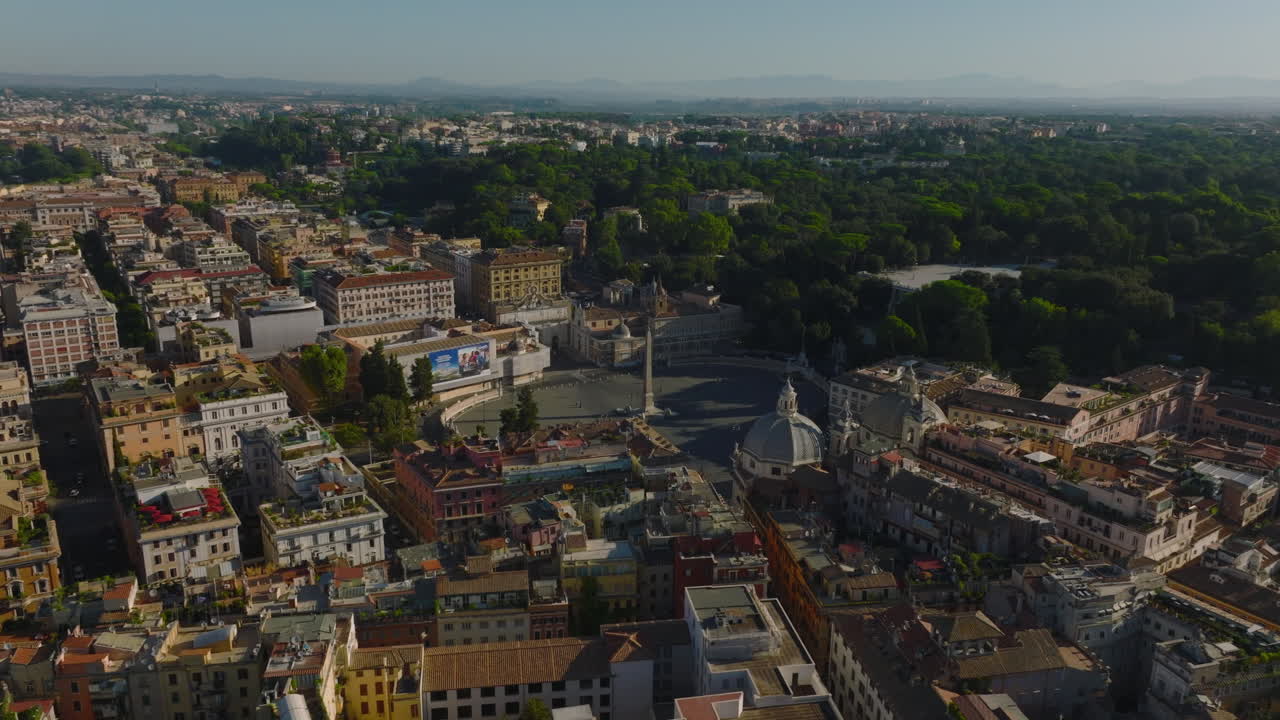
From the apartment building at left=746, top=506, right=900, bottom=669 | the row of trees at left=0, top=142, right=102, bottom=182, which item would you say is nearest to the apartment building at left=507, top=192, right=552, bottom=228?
the row of trees at left=0, top=142, right=102, bottom=182

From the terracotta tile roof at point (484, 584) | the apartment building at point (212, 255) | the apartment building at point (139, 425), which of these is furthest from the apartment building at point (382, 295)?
the terracotta tile roof at point (484, 584)

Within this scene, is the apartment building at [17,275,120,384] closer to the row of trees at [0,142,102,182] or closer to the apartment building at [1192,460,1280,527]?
the apartment building at [1192,460,1280,527]

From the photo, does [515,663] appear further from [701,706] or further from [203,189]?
[203,189]

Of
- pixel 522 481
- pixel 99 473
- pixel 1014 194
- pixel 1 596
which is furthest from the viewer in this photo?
pixel 1014 194

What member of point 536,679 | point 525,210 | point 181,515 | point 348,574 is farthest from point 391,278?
point 536,679

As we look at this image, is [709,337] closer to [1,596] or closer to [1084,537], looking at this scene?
[1084,537]

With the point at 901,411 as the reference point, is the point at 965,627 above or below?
below

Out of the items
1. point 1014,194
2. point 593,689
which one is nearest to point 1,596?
point 593,689
